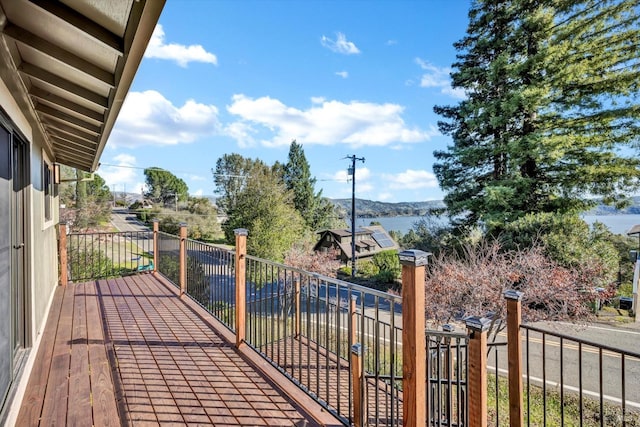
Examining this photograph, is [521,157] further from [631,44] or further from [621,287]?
[621,287]

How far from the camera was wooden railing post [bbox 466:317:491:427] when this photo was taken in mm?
1783

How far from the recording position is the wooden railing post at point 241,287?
3073 millimetres

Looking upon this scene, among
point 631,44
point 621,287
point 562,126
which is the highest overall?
point 631,44

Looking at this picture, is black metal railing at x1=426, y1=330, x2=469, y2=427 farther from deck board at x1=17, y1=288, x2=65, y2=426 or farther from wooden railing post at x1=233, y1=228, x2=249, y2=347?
deck board at x1=17, y1=288, x2=65, y2=426

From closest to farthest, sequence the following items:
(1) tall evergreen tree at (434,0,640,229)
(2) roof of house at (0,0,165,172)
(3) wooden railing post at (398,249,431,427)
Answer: (2) roof of house at (0,0,165,172) < (3) wooden railing post at (398,249,431,427) < (1) tall evergreen tree at (434,0,640,229)

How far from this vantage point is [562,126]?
11266 millimetres

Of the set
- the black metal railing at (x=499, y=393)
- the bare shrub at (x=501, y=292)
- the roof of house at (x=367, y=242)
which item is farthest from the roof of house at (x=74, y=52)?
the roof of house at (x=367, y=242)

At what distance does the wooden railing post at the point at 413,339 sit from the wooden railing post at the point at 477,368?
1.38 feet

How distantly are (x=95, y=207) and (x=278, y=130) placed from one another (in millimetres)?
16357

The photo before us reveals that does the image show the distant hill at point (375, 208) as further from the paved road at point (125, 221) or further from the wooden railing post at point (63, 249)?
the wooden railing post at point (63, 249)

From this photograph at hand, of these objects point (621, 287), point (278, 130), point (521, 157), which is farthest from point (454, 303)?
point (278, 130)

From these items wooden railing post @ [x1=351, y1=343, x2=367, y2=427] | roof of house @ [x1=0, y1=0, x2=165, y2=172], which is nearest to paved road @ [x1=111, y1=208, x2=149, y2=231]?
roof of house @ [x1=0, y1=0, x2=165, y2=172]

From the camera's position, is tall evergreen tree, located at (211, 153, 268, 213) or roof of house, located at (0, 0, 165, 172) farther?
tall evergreen tree, located at (211, 153, 268, 213)

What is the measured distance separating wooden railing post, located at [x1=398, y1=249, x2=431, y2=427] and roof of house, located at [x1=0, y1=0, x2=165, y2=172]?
1.49 m
